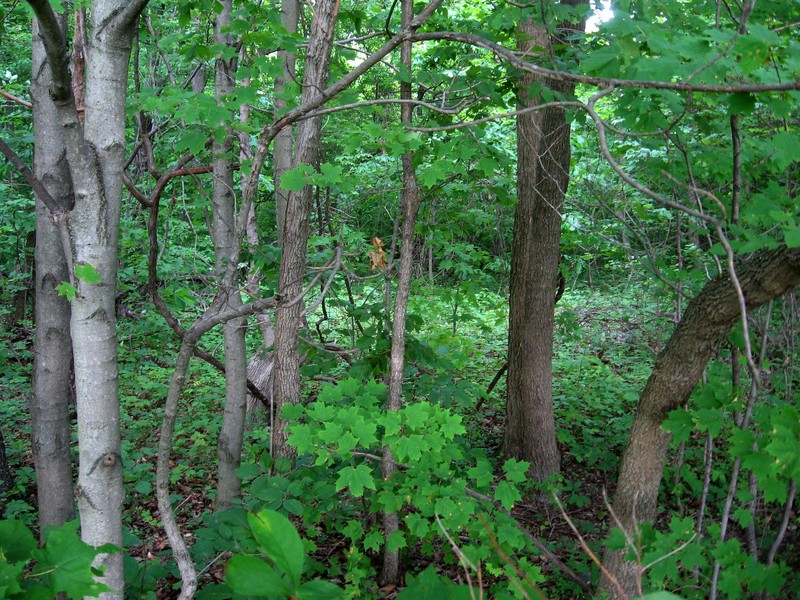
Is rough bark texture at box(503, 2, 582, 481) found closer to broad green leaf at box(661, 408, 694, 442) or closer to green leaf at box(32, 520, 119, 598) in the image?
broad green leaf at box(661, 408, 694, 442)

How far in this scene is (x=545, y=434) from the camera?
512 cm

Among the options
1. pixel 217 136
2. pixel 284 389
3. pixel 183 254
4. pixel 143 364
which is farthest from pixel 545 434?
pixel 143 364

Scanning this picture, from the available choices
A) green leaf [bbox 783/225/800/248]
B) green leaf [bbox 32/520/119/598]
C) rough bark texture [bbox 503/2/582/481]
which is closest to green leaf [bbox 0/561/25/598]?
green leaf [bbox 32/520/119/598]

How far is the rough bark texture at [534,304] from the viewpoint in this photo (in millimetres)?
4848

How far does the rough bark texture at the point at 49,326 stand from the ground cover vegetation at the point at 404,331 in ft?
0.04

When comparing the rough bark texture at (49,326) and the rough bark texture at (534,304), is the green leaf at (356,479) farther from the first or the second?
the rough bark texture at (534,304)

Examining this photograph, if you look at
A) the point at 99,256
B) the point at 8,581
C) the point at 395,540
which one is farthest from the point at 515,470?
the point at 8,581

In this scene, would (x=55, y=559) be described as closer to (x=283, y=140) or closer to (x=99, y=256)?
(x=99, y=256)

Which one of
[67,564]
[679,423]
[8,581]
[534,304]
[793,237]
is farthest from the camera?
[534,304]

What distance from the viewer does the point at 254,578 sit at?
0.68 m

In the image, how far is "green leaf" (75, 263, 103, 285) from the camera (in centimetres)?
201

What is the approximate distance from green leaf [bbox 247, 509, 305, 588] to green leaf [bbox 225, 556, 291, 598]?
0.05 feet

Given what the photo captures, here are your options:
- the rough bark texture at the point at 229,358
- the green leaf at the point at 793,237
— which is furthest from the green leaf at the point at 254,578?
the rough bark texture at the point at 229,358

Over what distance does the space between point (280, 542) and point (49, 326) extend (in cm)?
254
